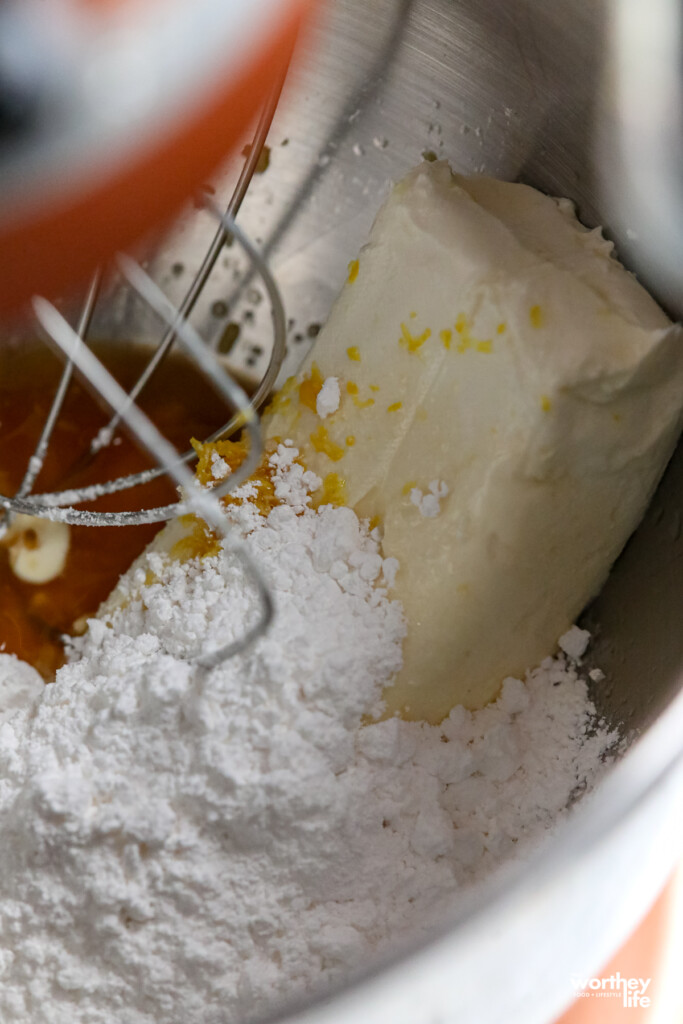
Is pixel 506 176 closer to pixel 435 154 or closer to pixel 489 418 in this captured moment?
pixel 435 154

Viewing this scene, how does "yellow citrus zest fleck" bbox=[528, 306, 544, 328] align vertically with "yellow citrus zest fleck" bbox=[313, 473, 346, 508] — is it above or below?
above

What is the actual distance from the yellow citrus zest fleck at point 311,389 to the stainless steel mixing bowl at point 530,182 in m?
0.23

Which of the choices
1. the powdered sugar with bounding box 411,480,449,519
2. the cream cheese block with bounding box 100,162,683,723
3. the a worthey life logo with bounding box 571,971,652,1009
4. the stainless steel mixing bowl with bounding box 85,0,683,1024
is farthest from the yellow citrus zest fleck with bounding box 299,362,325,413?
the a worthey life logo with bounding box 571,971,652,1009

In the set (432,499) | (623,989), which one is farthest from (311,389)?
(623,989)

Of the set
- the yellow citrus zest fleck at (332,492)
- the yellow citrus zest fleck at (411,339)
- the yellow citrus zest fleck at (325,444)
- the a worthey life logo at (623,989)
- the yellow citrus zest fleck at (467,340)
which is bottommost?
the a worthey life logo at (623,989)

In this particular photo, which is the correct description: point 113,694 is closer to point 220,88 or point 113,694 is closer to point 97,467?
point 97,467

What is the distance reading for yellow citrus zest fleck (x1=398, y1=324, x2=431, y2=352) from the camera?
0.71m

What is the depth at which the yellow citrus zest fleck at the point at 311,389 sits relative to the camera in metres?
0.77

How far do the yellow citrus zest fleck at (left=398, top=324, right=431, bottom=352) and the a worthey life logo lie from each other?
45cm

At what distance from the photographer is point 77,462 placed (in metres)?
0.96

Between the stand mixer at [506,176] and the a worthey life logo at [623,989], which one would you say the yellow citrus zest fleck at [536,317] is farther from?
the a worthey life logo at [623,989]

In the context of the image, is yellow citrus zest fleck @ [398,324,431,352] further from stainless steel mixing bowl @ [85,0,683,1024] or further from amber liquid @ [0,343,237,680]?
amber liquid @ [0,343,237,680]

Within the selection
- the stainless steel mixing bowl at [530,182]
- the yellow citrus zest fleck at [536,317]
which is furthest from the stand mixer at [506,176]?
the yellow citrus zest fleck at [536,317]

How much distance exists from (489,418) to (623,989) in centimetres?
39
